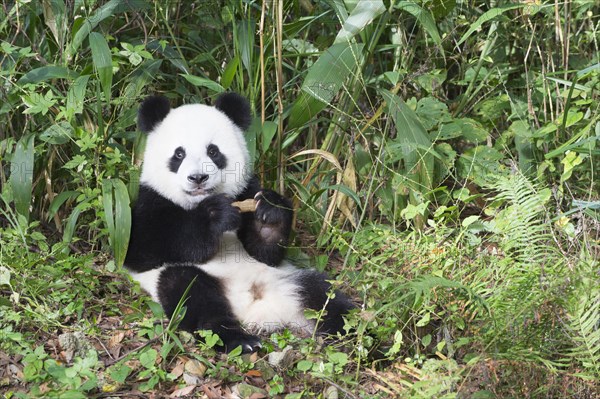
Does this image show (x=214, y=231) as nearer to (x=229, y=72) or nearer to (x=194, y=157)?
(x=194, y=157)

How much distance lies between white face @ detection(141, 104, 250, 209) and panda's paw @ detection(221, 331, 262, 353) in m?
0.86

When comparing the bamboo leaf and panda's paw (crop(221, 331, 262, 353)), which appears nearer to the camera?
panda's paw (crop(221, 331, 262, 353))

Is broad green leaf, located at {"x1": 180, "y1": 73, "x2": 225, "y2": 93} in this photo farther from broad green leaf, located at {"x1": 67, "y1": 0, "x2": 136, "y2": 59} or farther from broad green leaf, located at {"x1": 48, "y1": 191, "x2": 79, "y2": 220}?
broad green leaf, located at {"x1": 48, "y1": 191, "x2": 79, "y2": 220}

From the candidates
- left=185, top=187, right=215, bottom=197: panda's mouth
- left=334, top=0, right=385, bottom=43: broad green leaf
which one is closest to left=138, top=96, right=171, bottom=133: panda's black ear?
left=185, top=187, right=215, bottom=197: panda's mouth

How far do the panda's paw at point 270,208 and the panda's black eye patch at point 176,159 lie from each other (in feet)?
1.56

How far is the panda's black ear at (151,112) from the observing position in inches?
182

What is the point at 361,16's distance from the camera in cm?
482

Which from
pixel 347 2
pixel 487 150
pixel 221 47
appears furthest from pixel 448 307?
pixel 221 47

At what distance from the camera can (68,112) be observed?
4.61 metres

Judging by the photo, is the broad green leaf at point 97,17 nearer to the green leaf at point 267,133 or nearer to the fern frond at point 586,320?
the green leaf at point 267,133

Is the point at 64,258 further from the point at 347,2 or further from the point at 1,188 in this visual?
the point at 347,2

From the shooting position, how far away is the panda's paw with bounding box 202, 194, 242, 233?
4414 millimetres

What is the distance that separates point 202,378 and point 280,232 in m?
1.16

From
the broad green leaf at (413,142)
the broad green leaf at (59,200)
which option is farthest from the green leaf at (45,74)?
the broad green leaf at (413,142)
